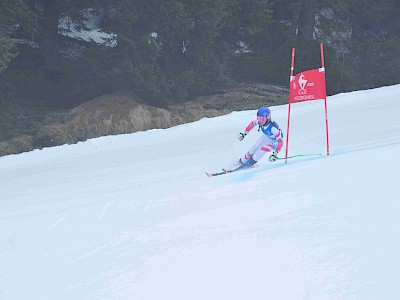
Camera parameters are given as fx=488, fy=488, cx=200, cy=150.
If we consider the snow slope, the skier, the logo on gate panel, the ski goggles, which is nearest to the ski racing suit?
the skier

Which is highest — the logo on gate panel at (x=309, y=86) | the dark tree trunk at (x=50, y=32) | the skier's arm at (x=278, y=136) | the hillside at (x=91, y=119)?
the dark tree trunk at (x=50, y=32)

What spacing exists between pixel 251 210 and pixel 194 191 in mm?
1524

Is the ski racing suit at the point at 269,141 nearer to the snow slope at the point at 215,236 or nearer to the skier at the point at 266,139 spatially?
the skier at the point at 266,139

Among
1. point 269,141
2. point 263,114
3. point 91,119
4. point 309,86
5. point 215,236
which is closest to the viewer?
point 215,236

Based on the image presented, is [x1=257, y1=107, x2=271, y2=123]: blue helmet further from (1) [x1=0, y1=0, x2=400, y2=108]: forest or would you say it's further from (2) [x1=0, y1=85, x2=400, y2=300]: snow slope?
(1) [x1=0, y1=0, x2=400, y2=108]: forest

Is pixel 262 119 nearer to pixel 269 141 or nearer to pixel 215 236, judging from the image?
pixel 269 141

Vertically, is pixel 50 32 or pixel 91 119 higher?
pixel 50 32

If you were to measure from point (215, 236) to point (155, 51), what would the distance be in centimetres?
1542

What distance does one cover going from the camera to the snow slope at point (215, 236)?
3.31 metres

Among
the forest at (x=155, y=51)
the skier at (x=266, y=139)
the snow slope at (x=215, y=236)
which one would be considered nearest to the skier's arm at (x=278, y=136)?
the skier at (x=266, y=139)

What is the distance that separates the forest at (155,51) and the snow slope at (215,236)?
35.1 feet

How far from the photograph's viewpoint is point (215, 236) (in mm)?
4297

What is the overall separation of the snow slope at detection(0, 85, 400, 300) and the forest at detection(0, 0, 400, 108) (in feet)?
35.1

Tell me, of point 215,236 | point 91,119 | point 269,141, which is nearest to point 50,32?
point 91,119
